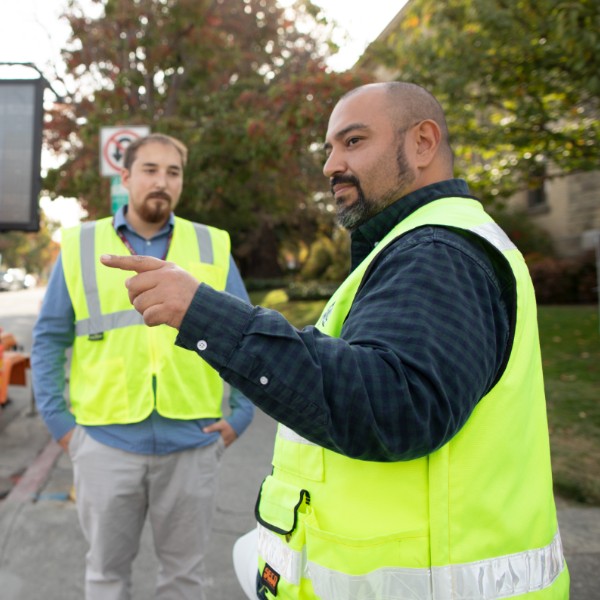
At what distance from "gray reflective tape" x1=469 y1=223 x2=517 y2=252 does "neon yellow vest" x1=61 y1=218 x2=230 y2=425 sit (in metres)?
1.62

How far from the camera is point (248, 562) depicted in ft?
5.80

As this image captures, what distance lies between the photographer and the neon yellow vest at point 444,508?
4.25 ft

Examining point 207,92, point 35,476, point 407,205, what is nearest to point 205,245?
point 407,205

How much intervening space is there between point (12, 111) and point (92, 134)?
34.3ft

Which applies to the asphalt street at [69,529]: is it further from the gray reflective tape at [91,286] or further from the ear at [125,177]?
the ear at [125,177]

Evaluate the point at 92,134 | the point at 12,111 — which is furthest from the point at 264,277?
the point at 12,111

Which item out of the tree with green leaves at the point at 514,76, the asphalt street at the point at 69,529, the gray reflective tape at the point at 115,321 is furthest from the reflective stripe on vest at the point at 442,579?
the tree with green leaves at the point at 514,76

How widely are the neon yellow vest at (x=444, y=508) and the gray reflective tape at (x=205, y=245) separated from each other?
1.56m

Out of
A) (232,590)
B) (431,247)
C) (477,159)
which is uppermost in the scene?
(477,159)

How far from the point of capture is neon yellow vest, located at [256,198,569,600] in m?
1.29

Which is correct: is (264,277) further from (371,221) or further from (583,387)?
(371,221)

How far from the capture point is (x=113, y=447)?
264 cm

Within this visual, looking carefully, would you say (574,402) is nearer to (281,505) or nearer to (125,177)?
(125,177)

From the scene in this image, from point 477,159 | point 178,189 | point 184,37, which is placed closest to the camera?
point 178,189
